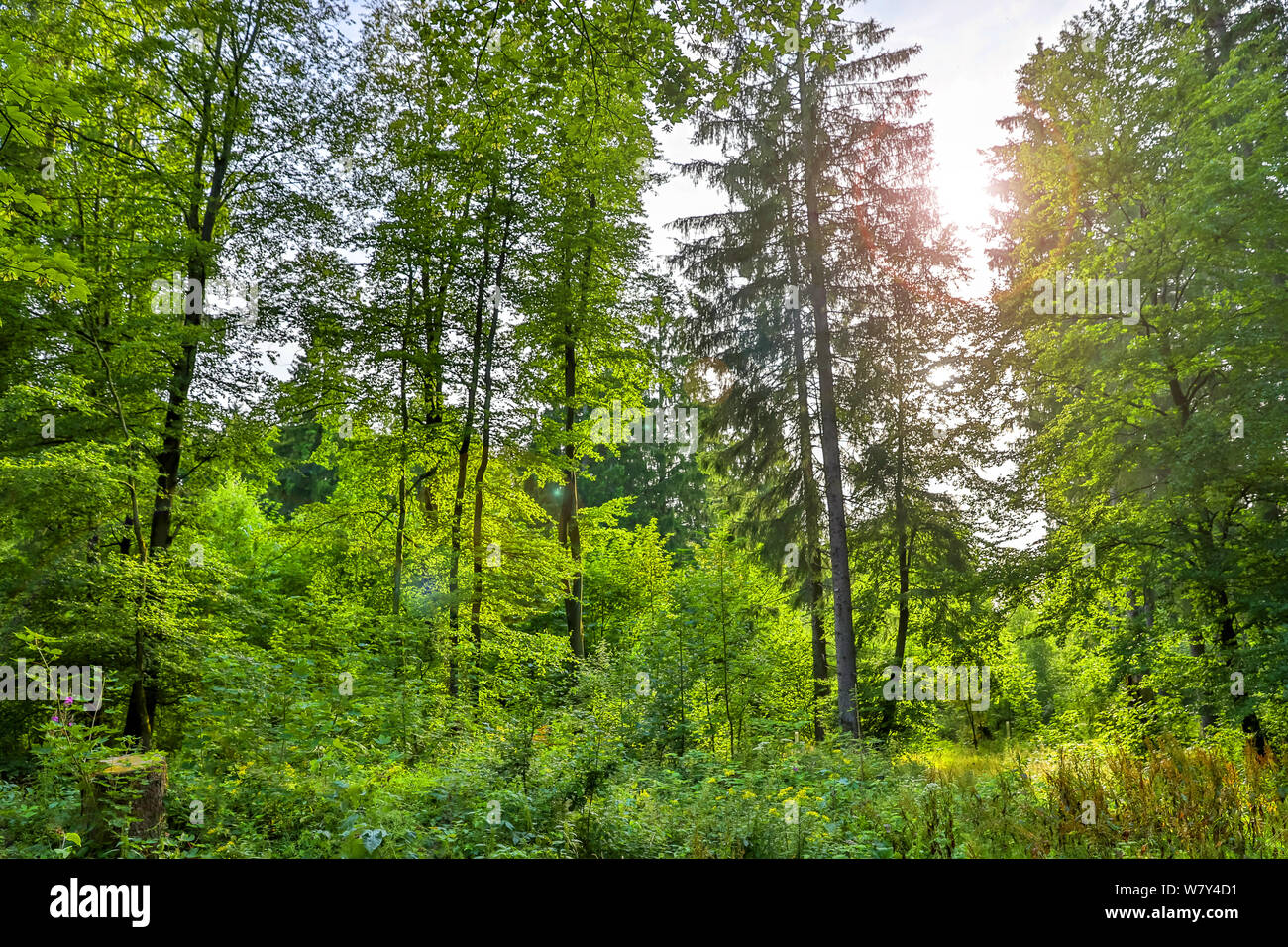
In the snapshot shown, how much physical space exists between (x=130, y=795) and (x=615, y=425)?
11.8 meters

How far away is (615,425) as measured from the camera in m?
15.4

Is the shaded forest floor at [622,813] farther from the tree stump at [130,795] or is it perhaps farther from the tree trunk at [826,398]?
the tree trunk at [826,398]

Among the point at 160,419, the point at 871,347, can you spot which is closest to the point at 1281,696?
the point at 871,347

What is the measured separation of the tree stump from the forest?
51 millimetres

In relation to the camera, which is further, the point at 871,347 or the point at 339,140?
the point at 871,347

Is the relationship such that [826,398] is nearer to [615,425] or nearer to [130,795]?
[615,425]

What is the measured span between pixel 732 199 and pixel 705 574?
9.62m

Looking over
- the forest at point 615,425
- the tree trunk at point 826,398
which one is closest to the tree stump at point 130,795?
the forest at point 615,425

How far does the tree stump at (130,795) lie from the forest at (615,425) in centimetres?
5

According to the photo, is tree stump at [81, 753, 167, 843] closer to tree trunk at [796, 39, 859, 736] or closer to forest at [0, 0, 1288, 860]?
forest at [0, 0, 1288, 860]

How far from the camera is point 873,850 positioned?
16.2ft

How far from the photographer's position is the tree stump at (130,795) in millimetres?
4715
